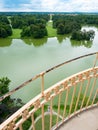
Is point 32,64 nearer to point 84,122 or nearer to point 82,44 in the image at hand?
point 82,44

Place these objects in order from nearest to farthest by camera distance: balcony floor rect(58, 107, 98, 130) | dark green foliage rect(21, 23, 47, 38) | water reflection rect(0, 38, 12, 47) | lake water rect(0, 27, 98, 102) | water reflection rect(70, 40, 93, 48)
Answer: balcony floor rect(58, 107, 98, 130) < lake water rect(0, 27, 98, 102) < water reflection rect(70, 40, 93, 48) < water reflection rect(0, 38, 12, 47) < dark green foliage rect(21, 23, 47, 38)

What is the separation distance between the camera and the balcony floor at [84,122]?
6.84 ft

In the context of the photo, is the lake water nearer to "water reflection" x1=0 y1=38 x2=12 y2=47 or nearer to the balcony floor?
"water reflection" x1=0 y1=38 x2=12 y2=47

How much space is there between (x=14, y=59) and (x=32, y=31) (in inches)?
406

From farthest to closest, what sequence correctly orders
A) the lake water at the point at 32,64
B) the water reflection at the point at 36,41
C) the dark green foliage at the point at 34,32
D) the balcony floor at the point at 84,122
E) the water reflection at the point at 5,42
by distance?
the dark green foliage at the point at 34,32, the water reflection at the point at 36,41, the water reflection at the point at 5,42, the lake water at the point at 32,64, the balcony floor at the point at 84,122

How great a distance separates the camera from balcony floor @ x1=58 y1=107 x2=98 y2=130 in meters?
2.08

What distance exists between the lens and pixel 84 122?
215cm

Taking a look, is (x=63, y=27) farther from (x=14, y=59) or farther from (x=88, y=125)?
(x=88, y=125)

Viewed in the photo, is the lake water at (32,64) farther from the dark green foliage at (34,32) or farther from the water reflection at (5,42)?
the dark green foliage at (34,32)

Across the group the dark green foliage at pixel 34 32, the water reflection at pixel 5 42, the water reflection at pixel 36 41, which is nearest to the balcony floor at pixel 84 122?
the water reflection at pixel 36 41

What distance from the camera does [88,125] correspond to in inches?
83.1

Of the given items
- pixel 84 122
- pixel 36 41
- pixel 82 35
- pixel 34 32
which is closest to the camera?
pixel 84 122

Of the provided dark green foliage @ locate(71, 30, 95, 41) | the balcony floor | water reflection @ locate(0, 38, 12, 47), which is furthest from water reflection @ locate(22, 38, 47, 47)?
the balcony floor

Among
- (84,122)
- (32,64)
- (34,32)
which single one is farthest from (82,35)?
(84,122)
